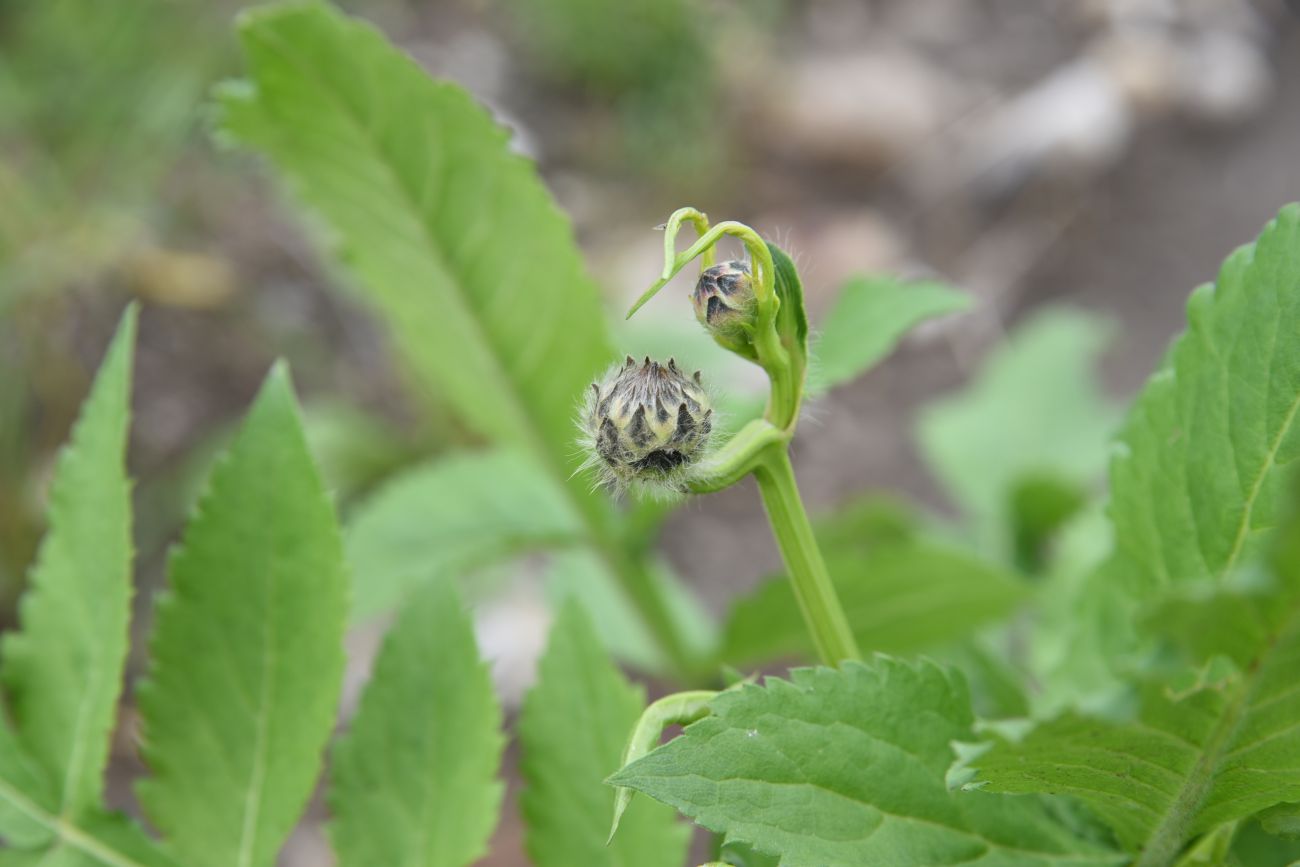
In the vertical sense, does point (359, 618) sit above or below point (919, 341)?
below

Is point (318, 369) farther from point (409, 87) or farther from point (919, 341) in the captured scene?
point (409, 87)

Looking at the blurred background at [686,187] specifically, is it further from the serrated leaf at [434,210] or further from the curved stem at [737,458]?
the curved stem at [737,458]

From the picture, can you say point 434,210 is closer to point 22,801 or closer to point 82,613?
point 82,613

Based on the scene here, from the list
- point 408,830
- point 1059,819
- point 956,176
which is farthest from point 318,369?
point 1059,819

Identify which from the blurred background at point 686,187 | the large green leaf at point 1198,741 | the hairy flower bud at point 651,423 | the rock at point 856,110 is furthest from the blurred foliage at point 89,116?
the large green leaf at point 1198,741

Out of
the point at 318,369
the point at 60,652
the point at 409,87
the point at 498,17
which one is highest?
the point at 498,17

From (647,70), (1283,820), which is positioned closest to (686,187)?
(647,70)
